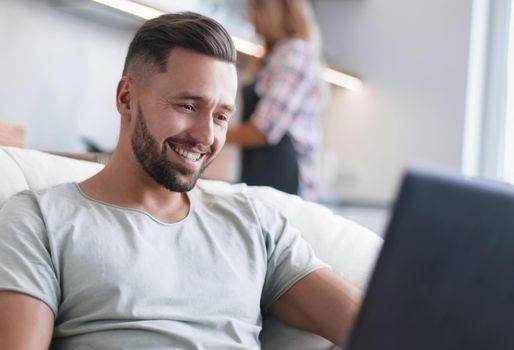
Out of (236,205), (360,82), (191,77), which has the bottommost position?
(236,205)

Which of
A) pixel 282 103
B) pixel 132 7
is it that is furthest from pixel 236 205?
pixel 132 7

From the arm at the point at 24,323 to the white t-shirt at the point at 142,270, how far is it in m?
0.01

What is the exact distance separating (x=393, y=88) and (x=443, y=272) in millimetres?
3325

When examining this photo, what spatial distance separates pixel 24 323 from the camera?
933mm

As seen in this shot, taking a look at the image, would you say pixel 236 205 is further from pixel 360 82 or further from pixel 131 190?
pixel 360 82

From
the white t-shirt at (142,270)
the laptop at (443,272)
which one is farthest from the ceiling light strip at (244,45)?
the laptop at (443,272)

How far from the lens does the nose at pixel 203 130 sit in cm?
123

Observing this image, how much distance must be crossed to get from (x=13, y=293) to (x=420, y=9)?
3059mm

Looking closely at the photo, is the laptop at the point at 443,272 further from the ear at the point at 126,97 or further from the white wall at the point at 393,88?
the white wall at the point at 393,88

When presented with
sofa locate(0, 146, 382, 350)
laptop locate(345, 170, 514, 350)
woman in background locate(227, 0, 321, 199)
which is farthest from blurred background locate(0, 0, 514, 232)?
laptop locate(345, 170, 514, 350)

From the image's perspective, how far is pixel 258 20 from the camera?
8.14 ft

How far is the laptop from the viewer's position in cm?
49

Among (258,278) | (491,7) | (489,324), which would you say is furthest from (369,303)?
(491,7)

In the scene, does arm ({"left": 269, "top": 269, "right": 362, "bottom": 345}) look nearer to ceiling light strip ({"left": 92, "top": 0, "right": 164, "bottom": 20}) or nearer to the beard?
the beard
